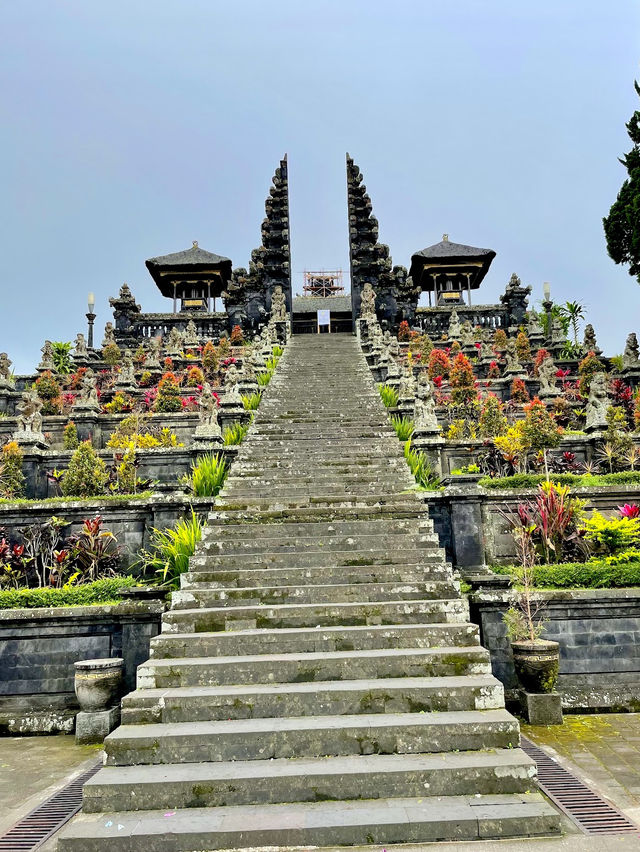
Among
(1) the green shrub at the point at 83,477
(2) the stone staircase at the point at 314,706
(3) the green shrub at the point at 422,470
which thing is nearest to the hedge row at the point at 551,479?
(3) the green shrub at the point at 422,470

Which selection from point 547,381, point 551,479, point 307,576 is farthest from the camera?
point 547,381

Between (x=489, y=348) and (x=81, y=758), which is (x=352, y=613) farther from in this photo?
(x=489, y=348)

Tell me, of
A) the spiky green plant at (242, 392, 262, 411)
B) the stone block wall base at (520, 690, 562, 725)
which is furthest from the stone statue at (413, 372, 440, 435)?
the stone block wall base at (520, 690, 562, 725)

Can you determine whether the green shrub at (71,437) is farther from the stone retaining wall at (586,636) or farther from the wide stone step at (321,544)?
the stone retaining wall at (586,636)

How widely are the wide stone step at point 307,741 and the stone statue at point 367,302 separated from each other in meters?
18.8

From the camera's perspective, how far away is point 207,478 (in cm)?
952

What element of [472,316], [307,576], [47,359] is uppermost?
[472,316]

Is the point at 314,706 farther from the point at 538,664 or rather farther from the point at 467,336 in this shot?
the point at 467,336

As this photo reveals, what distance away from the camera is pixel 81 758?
576 centimetres

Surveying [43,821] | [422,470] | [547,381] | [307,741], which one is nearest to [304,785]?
[307,741]

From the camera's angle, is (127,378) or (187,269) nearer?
(127,378)

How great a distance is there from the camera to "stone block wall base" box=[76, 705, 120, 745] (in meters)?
6.18

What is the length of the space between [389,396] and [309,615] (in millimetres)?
8238

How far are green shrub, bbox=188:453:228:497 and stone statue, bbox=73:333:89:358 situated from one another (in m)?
14.8
